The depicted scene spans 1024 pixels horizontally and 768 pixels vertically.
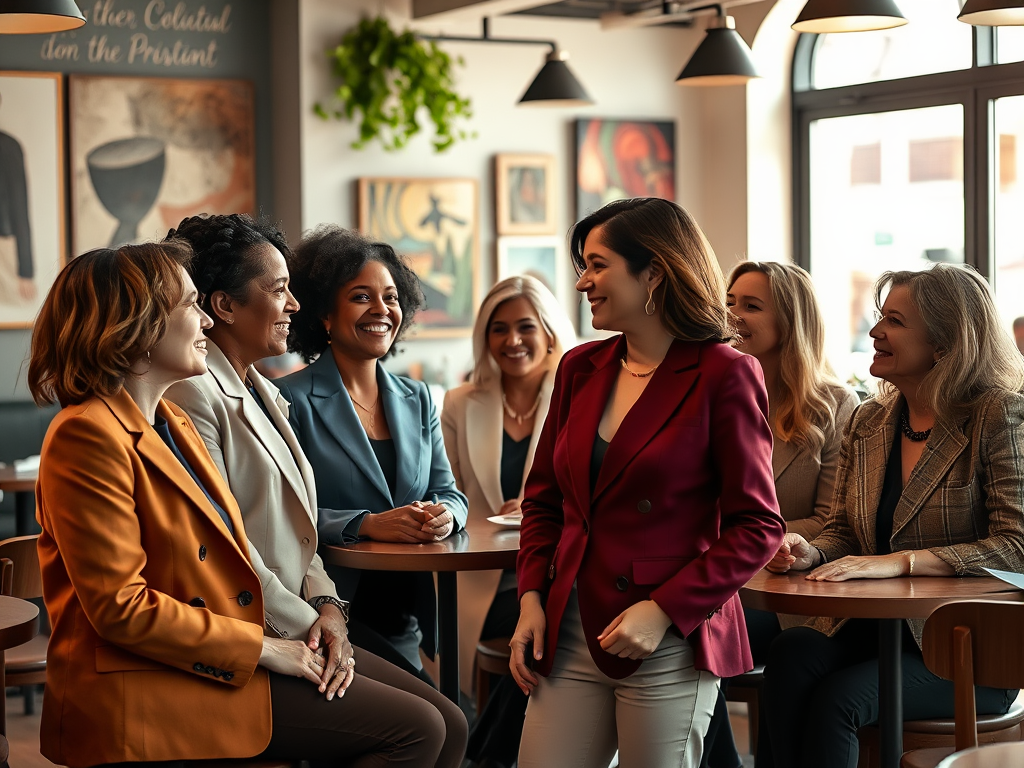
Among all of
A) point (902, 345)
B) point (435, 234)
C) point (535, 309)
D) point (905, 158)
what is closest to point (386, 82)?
point (435, 234)

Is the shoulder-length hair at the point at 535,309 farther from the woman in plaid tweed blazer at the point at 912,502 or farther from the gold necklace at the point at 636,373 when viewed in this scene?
the gold necklace at the point at 636,373

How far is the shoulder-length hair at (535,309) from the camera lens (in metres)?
3.87

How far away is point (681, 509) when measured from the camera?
223 centimetres

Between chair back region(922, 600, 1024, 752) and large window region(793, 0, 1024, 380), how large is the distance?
3886 mm

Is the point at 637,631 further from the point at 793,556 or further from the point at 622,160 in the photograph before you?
the point at 622,160

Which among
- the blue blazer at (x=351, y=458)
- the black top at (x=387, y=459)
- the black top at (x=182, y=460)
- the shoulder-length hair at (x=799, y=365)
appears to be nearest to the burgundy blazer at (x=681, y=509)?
the black top at (x=182, y=460)

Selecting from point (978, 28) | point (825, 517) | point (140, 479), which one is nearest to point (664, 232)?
point (140, 479)

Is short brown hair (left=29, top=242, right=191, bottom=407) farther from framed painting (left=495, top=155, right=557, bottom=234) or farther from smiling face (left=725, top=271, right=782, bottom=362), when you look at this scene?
framed painting (left=495, top=155, right=557, bottom=234)

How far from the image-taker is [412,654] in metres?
3.30

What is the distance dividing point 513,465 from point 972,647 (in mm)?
1806

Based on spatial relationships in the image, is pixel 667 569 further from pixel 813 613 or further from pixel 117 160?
pixel 117 160

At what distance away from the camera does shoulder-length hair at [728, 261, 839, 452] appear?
343 centimetres

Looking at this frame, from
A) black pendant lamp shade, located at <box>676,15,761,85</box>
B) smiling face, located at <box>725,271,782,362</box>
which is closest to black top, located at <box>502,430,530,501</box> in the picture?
smiling face, located at <box>725,271,782,362</box>

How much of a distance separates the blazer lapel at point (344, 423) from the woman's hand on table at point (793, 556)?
0.98 m
